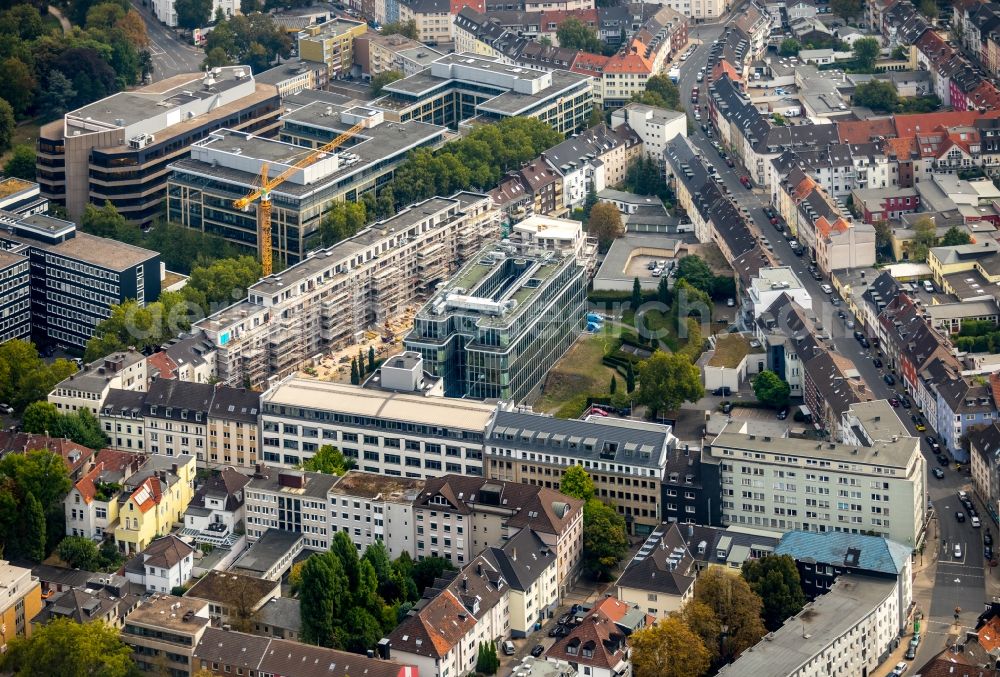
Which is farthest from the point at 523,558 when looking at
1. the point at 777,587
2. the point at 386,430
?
the point at 386,430

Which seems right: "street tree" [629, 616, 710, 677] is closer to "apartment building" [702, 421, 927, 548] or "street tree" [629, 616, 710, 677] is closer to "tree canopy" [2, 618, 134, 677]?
"apartment building" [702, 421, 927, 548]

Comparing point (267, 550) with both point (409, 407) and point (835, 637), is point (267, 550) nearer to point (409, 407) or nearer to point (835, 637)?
point (409, 407)

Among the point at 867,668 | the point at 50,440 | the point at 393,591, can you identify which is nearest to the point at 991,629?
the point at 867,668

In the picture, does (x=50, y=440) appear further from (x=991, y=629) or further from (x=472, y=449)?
(x=991, y=629)

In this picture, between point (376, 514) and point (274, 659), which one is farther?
Answer: point (376, 514)

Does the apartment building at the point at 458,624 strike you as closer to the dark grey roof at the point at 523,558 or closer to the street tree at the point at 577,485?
the dark grey roof at the point at 523,558

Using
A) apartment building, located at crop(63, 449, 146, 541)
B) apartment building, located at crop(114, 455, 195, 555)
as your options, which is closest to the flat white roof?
apartment building, located at crop(114, 455, 195, 555)

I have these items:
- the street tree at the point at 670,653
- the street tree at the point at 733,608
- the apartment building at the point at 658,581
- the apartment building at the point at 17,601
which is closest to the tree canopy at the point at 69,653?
the apartment building at the point at 17,601
